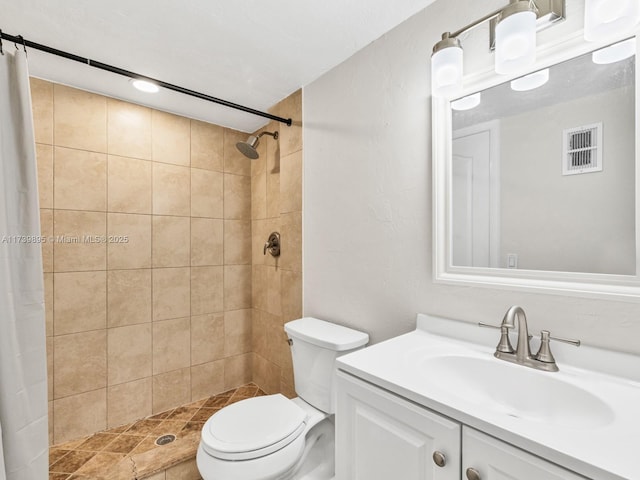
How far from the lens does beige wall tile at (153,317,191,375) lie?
2.17m

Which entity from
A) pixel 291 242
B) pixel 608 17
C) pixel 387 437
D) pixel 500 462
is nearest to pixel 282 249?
pixel 291 242

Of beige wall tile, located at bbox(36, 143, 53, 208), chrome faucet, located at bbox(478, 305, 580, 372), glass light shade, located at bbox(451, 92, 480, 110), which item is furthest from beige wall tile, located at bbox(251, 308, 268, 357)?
glass light shade, located at bbox(451, 92, 480, 110)

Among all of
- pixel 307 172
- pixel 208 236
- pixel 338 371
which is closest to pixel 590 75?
pixel 338 371

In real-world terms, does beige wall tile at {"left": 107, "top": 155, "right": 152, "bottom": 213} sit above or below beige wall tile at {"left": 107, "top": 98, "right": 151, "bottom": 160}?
below

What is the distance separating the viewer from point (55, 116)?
6.01ft

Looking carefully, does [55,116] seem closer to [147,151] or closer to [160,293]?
[147,151]

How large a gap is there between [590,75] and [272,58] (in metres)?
1.36

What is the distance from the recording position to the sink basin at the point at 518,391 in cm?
77

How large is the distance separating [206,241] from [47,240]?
918 millimetres

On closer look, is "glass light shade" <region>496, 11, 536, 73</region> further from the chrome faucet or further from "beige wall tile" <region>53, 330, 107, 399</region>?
"beige wall tile" <region>53, 330, 107, 399</region>

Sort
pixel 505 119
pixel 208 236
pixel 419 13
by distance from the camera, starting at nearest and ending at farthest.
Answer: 1. pixel 505 119
2. pixel 419 13
3. pixel 208 236

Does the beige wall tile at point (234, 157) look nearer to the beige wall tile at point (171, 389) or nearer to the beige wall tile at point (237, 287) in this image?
the beige wall tile at point (237, 287)

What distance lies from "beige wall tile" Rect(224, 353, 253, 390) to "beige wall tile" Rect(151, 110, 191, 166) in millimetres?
1571

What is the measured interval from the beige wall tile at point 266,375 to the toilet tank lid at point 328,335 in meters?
0.78
